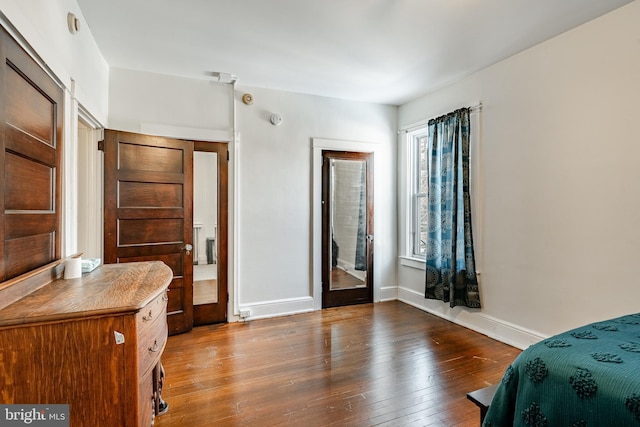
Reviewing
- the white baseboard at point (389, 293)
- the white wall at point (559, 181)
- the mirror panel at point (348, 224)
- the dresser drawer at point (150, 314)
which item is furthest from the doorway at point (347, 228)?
the dresser drawer at point (150, 314)

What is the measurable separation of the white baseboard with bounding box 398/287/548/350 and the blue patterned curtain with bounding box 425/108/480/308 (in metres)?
0.16

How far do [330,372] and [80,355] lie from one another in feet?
6.03

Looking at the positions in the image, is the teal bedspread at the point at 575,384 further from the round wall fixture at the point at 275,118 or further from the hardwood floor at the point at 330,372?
the round wall fixture at the point at 275,118

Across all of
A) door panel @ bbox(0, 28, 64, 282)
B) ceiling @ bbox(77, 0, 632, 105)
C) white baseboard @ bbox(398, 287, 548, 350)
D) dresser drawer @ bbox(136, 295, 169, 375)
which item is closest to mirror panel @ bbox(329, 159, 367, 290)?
white baseboard @ bbox(398, 287, 548, 350)

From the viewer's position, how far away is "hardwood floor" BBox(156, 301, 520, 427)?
6.70ft

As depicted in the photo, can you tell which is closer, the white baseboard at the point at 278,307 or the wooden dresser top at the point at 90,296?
the wooden dresser top at the point at 90,296

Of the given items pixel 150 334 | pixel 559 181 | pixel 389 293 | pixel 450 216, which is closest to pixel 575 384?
pixel 150 334

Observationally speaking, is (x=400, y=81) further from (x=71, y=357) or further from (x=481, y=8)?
(x=71, y=357)

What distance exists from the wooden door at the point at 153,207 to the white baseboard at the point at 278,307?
685 mm

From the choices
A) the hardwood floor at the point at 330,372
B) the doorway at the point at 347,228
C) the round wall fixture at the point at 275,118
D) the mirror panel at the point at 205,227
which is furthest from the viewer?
the doorway at the point at 347,228

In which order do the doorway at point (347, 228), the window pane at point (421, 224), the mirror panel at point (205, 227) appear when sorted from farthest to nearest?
the window pane at point (421, 224) → the doorway at point (347, 228) → the mirror panel at point (205, 227)

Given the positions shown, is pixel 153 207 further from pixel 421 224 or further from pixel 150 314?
pixel 421 224

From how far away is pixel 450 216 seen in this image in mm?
3650

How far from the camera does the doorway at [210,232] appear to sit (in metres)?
3.60
